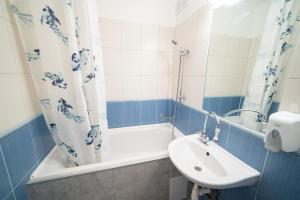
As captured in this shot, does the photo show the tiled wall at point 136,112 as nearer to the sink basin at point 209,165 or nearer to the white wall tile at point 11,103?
the sink basin at point 209,165

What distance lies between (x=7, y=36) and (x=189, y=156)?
59.8 inches

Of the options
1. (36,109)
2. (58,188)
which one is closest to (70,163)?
(58,188)

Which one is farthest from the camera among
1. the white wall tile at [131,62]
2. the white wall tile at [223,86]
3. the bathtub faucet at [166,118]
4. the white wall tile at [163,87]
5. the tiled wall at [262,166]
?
the bathtub faucet at [166,118]

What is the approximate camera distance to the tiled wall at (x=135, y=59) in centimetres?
165

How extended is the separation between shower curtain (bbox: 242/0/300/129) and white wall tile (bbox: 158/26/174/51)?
117 cm

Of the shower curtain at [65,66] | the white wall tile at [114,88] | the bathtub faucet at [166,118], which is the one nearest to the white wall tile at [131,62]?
the white wall tile at [114,88]

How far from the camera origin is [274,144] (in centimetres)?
63

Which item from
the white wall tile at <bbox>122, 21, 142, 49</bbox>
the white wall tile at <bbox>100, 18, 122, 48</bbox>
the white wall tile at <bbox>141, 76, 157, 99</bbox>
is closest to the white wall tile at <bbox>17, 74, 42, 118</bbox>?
the white wall tile at <bbox>100, 18, 122, 48</bbox>

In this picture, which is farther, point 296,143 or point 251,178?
point 251,178

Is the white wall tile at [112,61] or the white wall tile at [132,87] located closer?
the white wall tile at [112,61]

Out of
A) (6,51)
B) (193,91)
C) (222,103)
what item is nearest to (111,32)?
(6,51)

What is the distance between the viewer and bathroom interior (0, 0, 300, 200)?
719 mm

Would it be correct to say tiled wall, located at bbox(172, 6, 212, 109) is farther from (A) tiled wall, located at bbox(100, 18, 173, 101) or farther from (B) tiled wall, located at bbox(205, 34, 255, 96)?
(A) tiled wall, located at bbox(100, 18, 173, 101)

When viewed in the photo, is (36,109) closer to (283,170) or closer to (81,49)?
(81,49)
